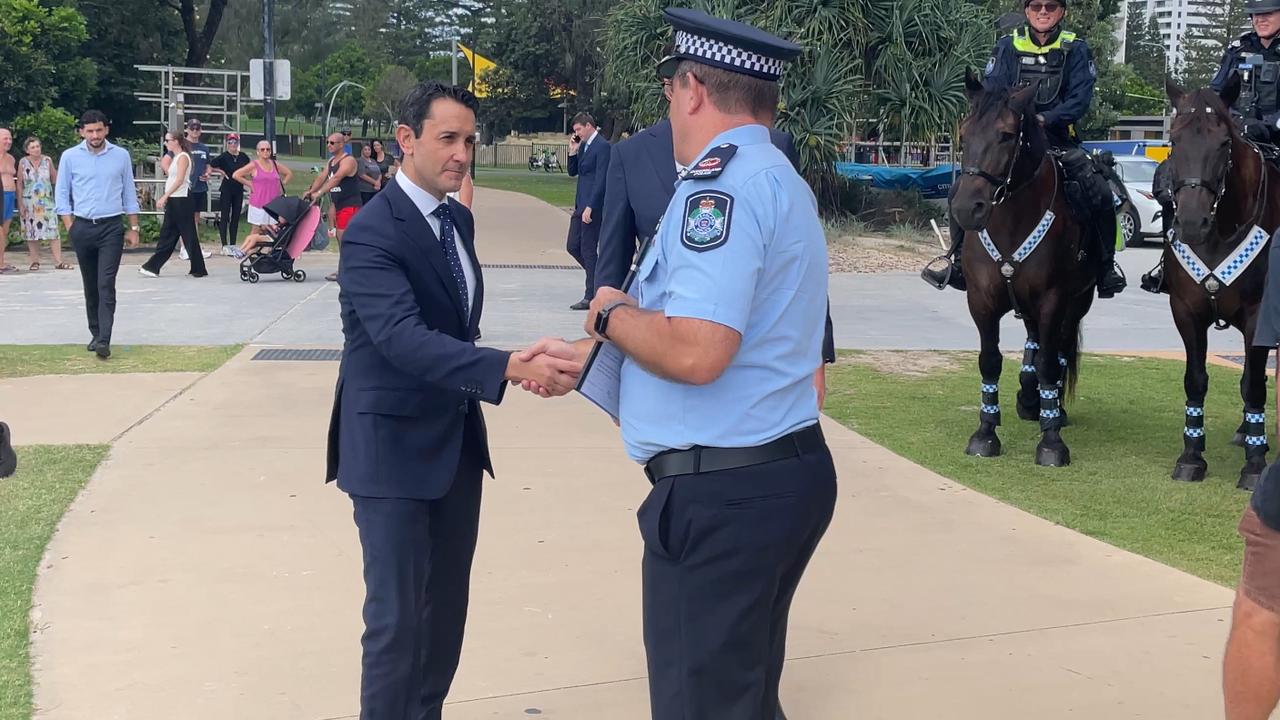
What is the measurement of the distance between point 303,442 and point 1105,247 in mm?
5005

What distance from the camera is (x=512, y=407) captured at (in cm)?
920

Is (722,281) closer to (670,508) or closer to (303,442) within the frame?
(670,508)

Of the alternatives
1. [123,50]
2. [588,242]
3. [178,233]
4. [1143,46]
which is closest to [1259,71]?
[588,242]

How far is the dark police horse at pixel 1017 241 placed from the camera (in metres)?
7.36

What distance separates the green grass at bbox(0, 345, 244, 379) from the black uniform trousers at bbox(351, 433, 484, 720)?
6.96m

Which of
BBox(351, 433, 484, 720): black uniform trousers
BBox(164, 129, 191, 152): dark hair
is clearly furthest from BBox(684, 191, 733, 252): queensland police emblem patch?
BBox(164, 129, 191, 152): dark hair

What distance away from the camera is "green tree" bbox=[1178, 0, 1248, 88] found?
9381cm

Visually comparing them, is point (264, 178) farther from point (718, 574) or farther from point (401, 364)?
point (718, 574)

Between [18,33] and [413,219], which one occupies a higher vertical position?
[18,33]

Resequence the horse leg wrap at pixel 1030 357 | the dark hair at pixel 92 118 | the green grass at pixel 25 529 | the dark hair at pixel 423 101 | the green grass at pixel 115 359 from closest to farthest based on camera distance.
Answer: the dark hair at pixel 423 101, the green grass at pixel 25 529, the horse leg wrap at pixel 1030 357, the green grass at pixel 115 359, the dark hair at pixel 92 118

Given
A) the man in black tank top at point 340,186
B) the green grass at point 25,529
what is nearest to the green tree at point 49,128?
the man in black tank top at point 340,186

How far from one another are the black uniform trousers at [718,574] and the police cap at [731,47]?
82 cm

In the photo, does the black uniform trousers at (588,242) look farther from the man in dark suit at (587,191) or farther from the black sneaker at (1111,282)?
the black sneaker at (1111,282)

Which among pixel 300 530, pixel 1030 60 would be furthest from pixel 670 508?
pixel 1030 60
